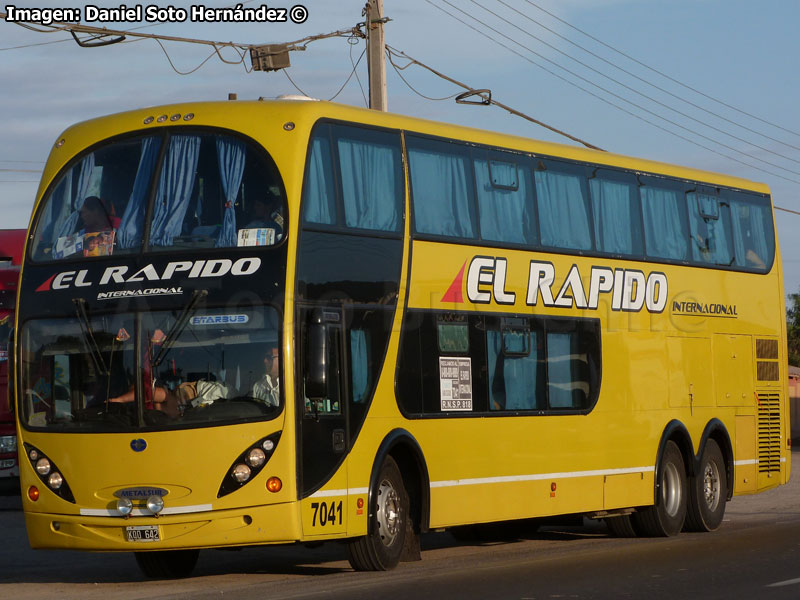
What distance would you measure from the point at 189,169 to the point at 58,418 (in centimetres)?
245

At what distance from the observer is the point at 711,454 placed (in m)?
19.1

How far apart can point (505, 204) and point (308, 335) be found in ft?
12.2

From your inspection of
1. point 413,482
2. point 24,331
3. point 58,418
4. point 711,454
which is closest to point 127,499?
point 58,418

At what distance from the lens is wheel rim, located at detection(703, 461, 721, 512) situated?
1895cm

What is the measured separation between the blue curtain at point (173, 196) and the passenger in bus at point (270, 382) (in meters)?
1.39

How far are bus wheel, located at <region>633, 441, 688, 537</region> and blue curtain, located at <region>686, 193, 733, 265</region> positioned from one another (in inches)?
97.8

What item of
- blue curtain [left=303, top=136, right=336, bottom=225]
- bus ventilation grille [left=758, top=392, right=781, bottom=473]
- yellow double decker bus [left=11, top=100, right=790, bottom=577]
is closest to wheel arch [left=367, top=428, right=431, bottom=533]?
yellow double decker bus [left=11, top=100, right=790, bottom=577]

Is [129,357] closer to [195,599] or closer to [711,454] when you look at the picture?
[195,599]

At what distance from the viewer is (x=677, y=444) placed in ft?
61.0

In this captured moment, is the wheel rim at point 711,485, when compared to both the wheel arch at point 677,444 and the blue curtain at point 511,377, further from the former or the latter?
the blue curtain at point 511,377

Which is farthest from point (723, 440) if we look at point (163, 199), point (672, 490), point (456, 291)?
point (163, 199)

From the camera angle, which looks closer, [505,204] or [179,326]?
[179,326]

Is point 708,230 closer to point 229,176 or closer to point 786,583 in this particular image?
point 786,583

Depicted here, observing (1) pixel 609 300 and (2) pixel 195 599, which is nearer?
(2) pixel 195 599
